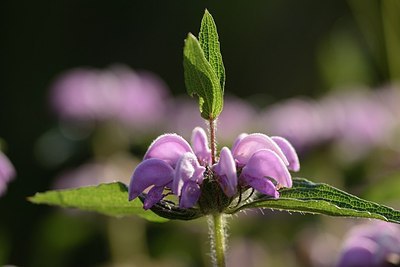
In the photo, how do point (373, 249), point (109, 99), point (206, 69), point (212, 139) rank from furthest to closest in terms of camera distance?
point (109, 99)
point (373, 249)
point (212, 139)
point (206, 69)

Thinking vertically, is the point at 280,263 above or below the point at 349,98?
below

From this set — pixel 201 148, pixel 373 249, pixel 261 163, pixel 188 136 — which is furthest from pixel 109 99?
pixel 261 163

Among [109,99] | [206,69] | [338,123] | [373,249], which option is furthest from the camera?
[109,99]

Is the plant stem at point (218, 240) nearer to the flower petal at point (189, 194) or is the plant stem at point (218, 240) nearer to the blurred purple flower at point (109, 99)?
the flower petal at point (189, 194)

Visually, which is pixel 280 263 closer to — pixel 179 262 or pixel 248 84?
pixel 179 262

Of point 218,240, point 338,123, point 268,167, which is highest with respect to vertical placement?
point 338,123

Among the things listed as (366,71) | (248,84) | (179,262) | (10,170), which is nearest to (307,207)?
(10,170)

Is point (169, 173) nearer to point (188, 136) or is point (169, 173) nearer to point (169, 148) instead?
point (169, 148)

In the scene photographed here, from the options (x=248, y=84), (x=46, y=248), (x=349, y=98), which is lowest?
(x=46, y=248)
